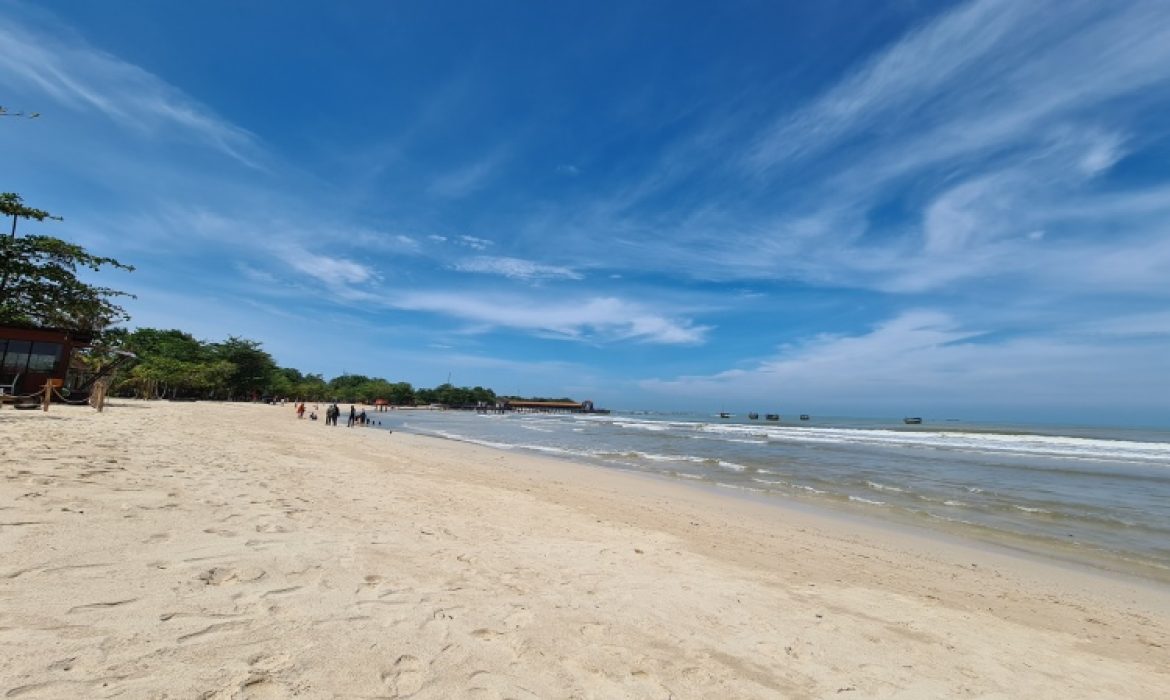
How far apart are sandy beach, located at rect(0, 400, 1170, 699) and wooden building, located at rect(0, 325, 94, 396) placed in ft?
50.3

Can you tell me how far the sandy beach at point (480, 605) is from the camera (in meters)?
2.61

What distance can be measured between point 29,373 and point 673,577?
25.1m

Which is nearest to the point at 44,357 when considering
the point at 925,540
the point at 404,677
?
the point at 404,677

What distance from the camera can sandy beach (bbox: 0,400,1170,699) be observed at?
8.56 ft

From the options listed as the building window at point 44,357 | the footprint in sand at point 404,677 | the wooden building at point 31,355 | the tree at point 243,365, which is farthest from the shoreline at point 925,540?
the tree at point 243,365

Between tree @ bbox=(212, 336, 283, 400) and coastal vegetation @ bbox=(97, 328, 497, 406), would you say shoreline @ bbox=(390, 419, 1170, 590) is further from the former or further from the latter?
tree @ bbox=(212, 336, 283, 400)

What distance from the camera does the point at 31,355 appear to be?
18.6 metres

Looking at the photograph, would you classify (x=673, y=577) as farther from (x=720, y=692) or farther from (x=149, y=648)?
(x=149, y=648)

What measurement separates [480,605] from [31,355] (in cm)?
2454

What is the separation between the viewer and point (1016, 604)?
5668mm

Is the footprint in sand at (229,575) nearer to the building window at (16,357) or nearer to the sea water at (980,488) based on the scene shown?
the sea water at (980,488)

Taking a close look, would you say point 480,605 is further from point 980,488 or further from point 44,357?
point 44,357

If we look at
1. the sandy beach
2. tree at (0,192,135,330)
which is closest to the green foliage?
tree at (0,192,135,330)

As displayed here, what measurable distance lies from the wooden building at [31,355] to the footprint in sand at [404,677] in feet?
77.5
